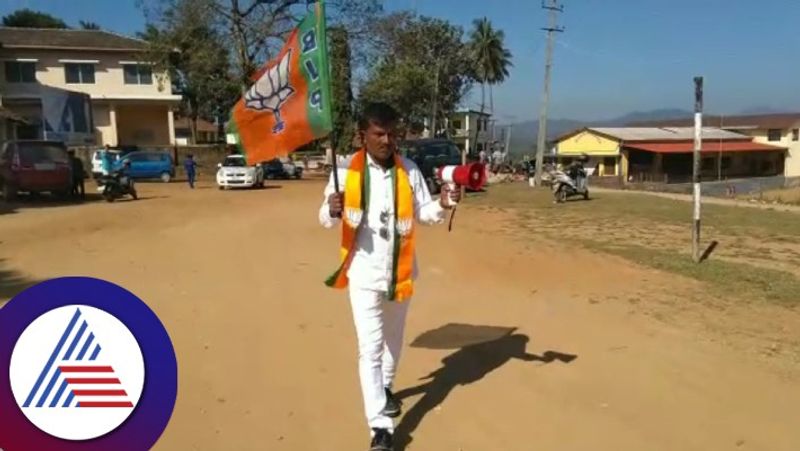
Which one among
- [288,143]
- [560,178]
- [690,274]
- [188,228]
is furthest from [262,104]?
[560,178]

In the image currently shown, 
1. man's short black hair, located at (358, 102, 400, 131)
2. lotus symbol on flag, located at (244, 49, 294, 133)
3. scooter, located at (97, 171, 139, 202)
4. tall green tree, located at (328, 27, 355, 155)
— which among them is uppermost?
tall green tree, located at (328, 27, 355, 155)

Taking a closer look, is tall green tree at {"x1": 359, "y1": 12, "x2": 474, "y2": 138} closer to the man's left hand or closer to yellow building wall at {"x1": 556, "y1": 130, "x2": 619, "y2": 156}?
yellow building wall at {"x1": 556, "y1": 130, "x2": 619, "y2": 156}

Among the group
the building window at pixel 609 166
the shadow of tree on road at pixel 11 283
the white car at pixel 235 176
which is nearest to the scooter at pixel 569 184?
the white car at pixel 235 176

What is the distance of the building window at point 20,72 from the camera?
3941 cm

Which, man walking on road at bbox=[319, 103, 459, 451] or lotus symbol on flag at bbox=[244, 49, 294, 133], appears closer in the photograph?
man walking on road at bbox=[319, 103, 459, 451]

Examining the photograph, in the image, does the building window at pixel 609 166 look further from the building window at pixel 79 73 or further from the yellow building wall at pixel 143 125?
the building window at pixel 79 73

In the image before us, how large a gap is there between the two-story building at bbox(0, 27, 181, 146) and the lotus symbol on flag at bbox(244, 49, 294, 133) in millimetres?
38396

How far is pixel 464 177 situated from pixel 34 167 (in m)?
17.6

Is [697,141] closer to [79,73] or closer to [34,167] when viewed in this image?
[34,167]

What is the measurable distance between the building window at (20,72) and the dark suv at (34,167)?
24.7 m

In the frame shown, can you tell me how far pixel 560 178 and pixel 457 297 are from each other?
1382 cm

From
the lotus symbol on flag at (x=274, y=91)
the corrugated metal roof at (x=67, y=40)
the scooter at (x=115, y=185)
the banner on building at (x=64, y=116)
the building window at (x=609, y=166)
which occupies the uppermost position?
the corrugated metal roof at (x=67, y=40)

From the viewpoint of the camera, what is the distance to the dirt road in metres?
3.80

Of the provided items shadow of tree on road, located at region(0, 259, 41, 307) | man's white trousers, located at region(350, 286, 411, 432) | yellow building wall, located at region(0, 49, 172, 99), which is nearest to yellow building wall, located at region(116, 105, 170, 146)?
yellow building wall, located at region(0, 49, 172, 99)
